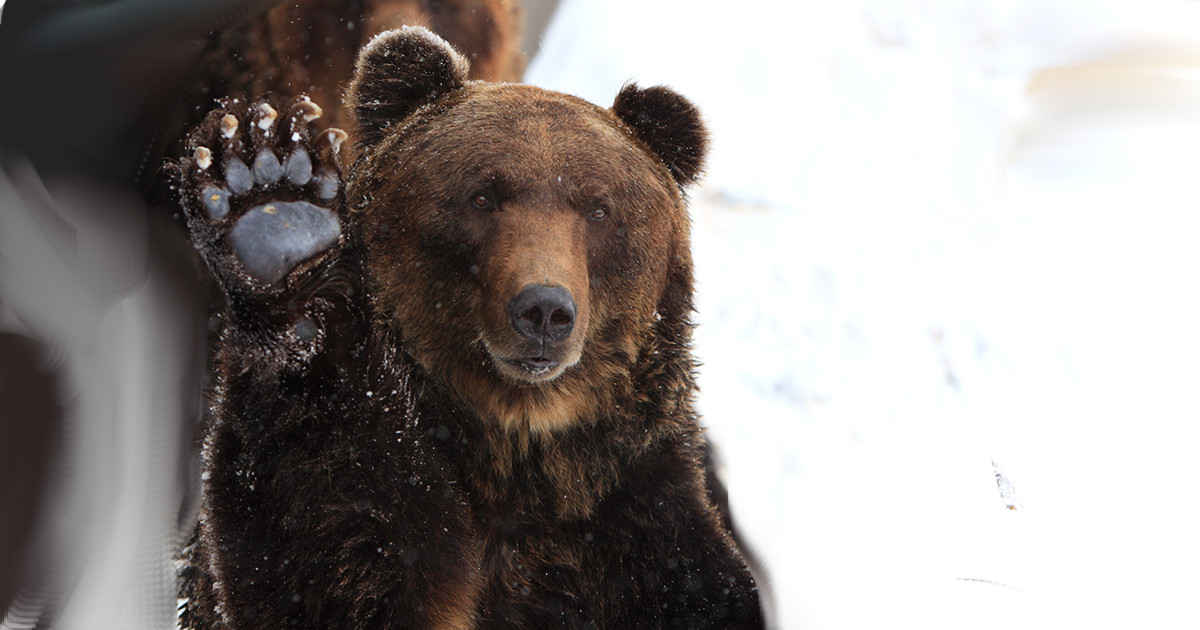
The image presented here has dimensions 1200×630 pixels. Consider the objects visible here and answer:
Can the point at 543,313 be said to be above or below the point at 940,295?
below

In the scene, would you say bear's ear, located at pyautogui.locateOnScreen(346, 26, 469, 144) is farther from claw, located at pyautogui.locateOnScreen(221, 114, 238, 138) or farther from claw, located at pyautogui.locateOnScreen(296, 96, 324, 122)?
claw, located at pyautogui.locateOnScreen(221, 114, 238, 138)

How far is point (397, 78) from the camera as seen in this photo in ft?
7.86

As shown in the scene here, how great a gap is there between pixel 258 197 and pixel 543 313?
A: 611 mm

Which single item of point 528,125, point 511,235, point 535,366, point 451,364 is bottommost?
point 451,364

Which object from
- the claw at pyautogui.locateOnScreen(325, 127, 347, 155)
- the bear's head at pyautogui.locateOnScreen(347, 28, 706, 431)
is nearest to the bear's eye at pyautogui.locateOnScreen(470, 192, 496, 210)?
the bear's head at pyautogui.locateOnScreen(347, 28, 706, 431)

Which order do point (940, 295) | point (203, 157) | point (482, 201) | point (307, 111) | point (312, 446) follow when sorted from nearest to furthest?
point (203, 157) < point (307, 111) < point (312, 446) < point (482, 201) < point (940, 295)

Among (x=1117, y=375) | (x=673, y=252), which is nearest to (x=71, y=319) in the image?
(x=673, y=252)

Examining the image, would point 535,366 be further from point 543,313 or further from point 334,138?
point 334,138

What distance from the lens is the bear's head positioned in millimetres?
2070

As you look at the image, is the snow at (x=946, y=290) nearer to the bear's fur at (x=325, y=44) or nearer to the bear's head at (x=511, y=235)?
the bear's fur at (x=325, y=44)

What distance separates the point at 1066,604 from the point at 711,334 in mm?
1539

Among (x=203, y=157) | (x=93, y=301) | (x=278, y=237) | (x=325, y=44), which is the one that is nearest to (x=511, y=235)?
(x=278, y=237)

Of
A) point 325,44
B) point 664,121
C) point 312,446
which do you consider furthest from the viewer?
point 325,44

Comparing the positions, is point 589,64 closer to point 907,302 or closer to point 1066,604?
point 907,302
